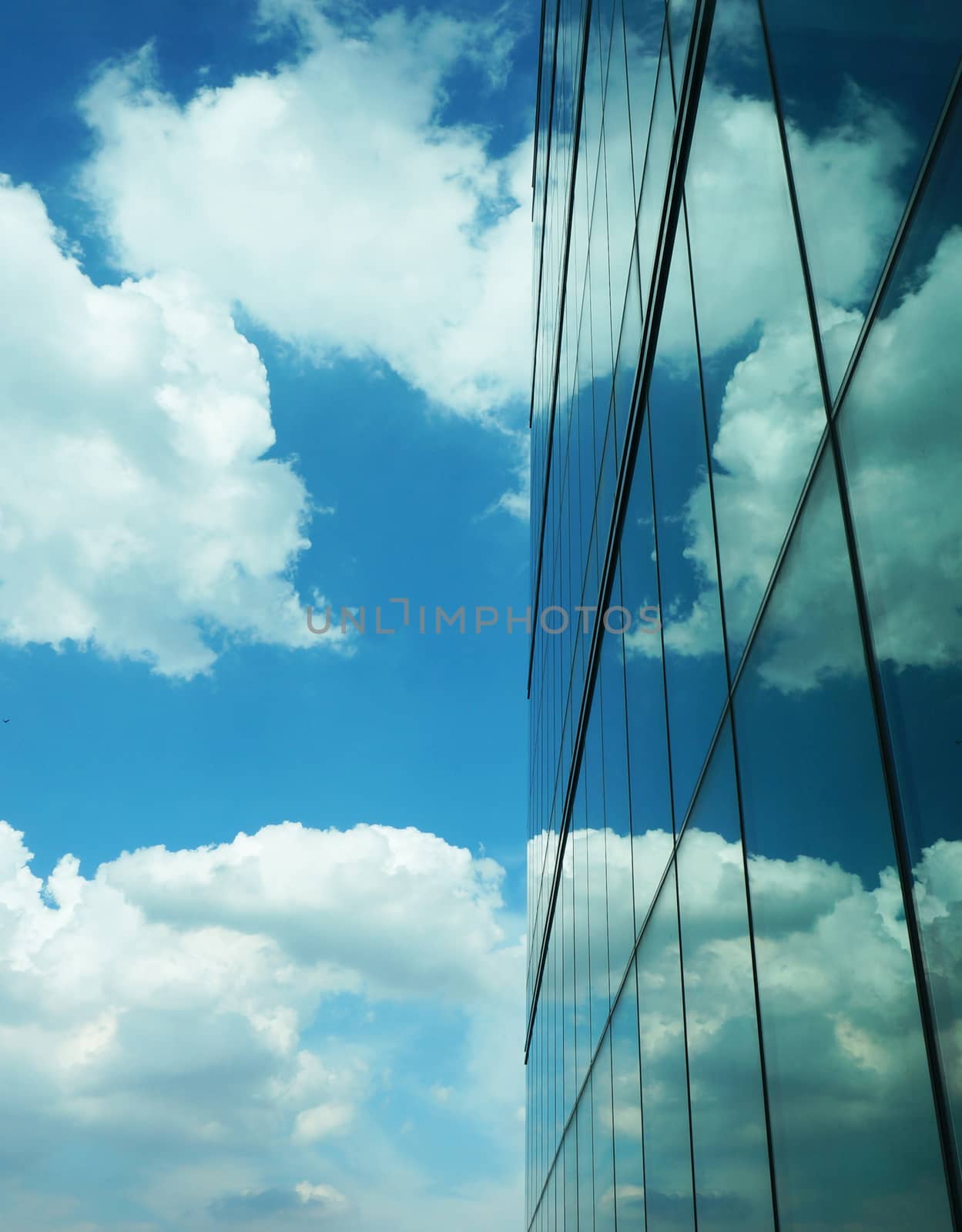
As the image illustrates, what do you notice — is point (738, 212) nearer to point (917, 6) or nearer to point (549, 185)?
point (917, 6)

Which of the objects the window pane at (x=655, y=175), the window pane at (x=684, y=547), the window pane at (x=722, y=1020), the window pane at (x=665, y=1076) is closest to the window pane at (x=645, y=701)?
the window pane at (x=684, y=547)

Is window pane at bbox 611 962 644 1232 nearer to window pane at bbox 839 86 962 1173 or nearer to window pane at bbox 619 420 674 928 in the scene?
window pane at bbox 619 420 674 928

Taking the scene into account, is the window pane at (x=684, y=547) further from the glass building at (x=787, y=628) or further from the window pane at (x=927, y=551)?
the window pane at (x=927, y=551)

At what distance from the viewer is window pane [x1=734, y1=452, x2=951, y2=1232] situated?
4895 millimetres

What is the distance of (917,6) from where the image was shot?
5000 mm

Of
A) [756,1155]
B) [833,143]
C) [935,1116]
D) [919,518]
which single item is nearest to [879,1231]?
[935,1116]

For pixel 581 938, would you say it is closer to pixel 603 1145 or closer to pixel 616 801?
pixel 603 1145

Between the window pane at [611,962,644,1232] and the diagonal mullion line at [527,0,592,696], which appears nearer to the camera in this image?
the window pane at [611,962,644,1232]

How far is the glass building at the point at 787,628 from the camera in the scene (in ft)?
15.6

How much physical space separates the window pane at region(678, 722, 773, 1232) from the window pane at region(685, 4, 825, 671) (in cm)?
163

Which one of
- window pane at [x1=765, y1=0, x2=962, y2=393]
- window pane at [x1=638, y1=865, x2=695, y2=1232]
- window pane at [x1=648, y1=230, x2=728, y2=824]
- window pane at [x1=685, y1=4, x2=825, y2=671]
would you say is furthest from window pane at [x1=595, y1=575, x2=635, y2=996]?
window pane at [x1=765, y1=0, x2=962, y2=393]

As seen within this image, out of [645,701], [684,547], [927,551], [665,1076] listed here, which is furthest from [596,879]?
[927,551]

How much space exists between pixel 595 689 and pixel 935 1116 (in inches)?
516

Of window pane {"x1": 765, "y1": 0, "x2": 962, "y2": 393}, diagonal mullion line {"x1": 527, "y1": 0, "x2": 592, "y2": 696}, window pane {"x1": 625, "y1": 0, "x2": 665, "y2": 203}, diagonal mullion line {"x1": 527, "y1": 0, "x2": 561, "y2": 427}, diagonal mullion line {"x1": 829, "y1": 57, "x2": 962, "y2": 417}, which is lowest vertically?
diagonal mullion line {"x1": 829, "y1": 57, "x2": 962, "y2": 417}
